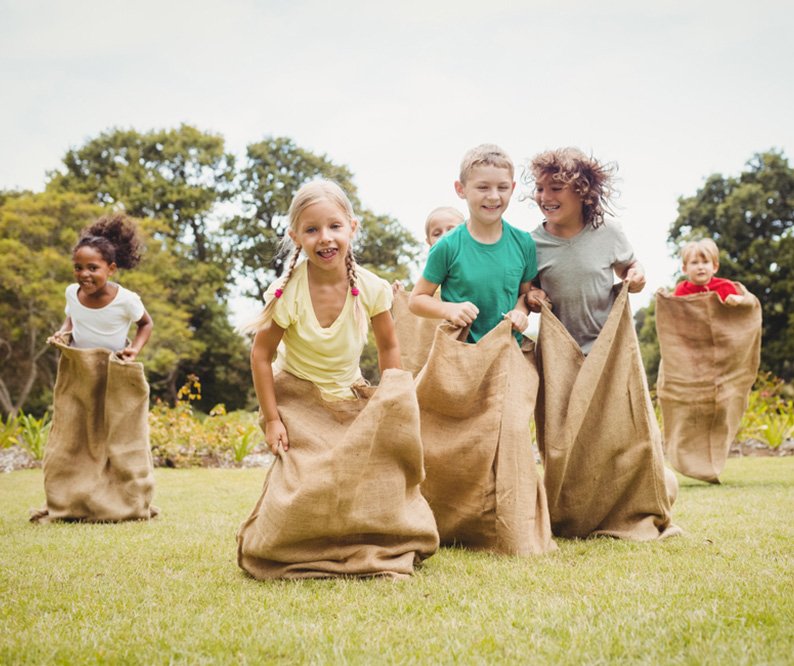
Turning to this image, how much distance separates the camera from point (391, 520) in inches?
124

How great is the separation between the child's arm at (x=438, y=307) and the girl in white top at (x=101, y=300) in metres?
2.30

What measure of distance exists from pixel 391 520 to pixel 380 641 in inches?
37.7

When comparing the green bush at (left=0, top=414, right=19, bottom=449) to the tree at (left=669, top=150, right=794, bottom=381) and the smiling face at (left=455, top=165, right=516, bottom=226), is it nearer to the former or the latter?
the smiling face at (left=455, top=165, right=516, bottom=226)

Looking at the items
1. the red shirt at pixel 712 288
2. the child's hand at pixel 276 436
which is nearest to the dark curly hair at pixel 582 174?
the child's hand at pixel 276 436

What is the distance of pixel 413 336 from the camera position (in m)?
5.18

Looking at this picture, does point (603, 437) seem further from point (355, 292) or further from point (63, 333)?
point (63, 333)

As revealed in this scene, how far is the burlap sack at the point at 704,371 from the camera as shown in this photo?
6082 millimetres

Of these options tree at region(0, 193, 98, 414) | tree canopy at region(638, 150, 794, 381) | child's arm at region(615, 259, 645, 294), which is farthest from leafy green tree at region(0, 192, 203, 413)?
child's arm at region(615, 259, 645, 294)

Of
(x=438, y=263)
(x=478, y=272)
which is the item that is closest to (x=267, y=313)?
(x=438, y=263)

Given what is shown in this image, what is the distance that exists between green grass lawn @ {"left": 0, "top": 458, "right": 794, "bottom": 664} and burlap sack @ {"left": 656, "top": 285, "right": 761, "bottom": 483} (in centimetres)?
213

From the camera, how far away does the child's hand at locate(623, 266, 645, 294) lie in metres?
4.04

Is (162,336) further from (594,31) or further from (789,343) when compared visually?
(789,343)

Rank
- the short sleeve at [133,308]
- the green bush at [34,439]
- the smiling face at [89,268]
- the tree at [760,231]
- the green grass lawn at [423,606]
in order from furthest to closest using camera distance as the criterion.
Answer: the tree at [760,231]
the green bush at [34,439]
the short sleeve at [133,308]
the smiling face at [89,268]
the green grass lawn at [423,606]

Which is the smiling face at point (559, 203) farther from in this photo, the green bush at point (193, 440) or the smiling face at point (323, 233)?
the green bush at point (193, 440)
